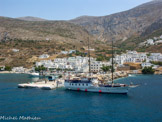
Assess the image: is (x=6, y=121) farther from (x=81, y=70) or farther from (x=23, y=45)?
(x=23, y=45)

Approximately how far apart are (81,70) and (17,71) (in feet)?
123

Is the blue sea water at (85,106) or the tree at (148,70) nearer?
the blue sea water at (85,106)

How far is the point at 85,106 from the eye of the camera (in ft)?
144

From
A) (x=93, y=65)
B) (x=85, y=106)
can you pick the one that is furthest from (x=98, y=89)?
(x=93, y=65)

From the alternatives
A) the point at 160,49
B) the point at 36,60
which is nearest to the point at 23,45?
the point at 36,60

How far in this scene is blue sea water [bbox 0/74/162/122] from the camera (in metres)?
36.6

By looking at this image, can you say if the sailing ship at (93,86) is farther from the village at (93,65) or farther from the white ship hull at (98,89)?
the village at (93,65)

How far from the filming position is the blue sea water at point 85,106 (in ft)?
120

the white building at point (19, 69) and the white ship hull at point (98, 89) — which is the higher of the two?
the white building at point (19, 69)

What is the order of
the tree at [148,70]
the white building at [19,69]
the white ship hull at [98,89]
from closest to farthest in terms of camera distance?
1. the white ship hull at [98,89]
2. the tree at [148,70]
3. the white building at [19,69]

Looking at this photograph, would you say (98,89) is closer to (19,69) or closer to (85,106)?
(85,106)

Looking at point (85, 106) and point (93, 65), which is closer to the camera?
point (85, 106)

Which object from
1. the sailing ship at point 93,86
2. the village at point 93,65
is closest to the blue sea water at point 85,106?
the sailing ship at point 93,86

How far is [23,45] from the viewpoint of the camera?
6280 inches
